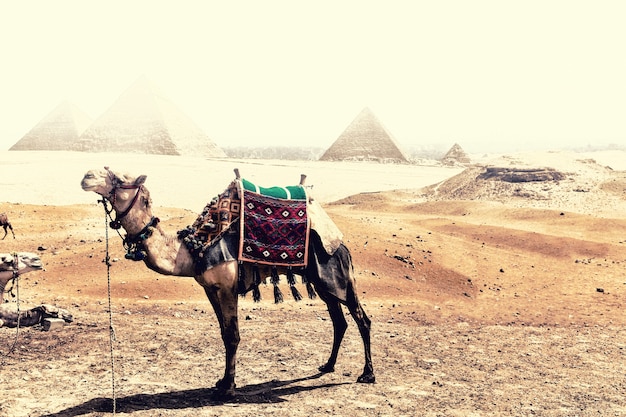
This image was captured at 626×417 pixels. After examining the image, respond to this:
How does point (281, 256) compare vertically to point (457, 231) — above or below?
above

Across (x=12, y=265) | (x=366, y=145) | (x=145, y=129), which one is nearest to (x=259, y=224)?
(x=12, y=265)

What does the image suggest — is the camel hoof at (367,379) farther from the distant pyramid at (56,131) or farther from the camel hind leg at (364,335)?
the distant pyramid at (56,131)

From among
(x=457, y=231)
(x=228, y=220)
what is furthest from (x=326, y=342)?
(x=457, y=231)

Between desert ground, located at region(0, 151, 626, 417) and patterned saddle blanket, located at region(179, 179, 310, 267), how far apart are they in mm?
1579

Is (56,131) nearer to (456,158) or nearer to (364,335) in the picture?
(456,158)

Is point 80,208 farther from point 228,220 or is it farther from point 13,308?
point 228,220

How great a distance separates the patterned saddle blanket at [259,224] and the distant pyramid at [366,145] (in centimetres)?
7437

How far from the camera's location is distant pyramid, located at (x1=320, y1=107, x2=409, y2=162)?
80812mm

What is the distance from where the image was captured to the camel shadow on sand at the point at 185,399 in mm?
5949

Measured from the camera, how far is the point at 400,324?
10.3 metres

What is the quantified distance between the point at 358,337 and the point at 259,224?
3.48 meters

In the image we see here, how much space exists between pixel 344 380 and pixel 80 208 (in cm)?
1787

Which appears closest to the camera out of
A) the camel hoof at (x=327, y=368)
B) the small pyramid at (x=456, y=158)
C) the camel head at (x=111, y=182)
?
the camel head at (x=111, y=182)

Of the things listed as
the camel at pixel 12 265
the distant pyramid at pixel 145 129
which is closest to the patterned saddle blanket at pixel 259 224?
the camel at pixel 12 265
